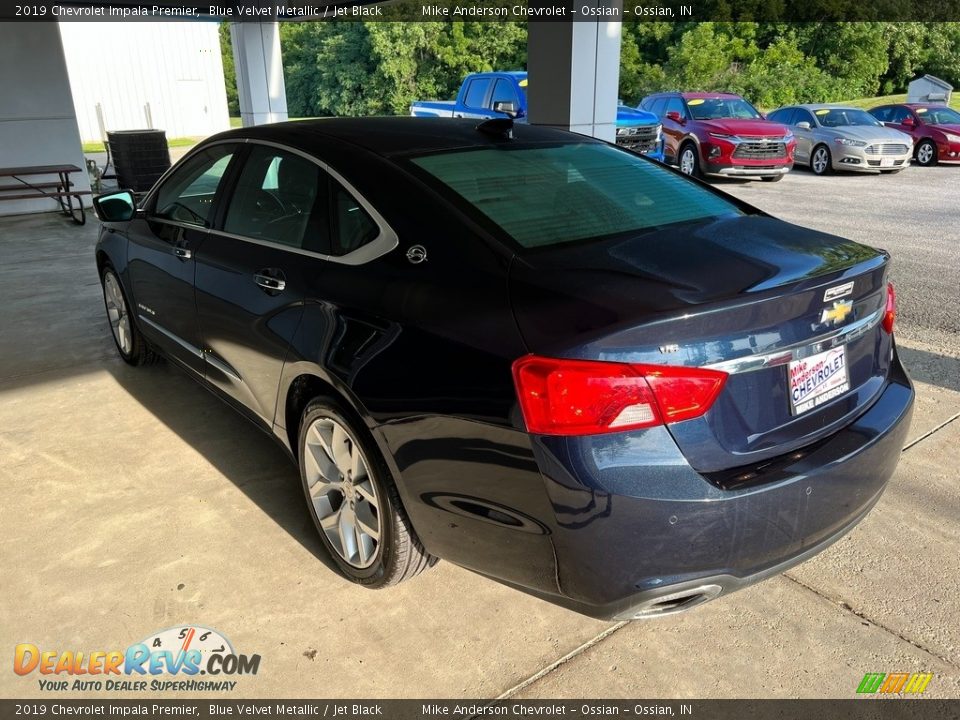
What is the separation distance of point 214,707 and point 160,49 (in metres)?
35.2

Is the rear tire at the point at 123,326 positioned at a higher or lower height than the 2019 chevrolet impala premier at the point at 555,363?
lower

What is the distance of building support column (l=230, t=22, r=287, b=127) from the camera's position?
14.1m

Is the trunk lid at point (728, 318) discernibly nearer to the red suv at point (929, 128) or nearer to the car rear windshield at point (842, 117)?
the car rear windshield at point (842, 117)

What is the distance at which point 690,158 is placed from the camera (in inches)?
567

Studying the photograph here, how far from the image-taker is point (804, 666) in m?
2.36

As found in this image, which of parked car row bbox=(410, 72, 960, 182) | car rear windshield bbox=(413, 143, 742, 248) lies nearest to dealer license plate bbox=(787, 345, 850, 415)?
car rear windshield bbox=(413, 143, 742, 248)

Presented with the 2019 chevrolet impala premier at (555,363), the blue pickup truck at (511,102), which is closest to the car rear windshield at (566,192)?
the 2019 chevrolet impala premier at (555,363)

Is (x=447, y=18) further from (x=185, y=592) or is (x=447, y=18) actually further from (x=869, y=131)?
(x=185, y=592)

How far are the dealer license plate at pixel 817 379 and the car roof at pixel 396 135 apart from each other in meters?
1.49

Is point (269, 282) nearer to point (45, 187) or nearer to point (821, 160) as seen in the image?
point (45, 187)

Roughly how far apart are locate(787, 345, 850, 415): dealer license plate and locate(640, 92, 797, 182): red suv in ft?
40.7

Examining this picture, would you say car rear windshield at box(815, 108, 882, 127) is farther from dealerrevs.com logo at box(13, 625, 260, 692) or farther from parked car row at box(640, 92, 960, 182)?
dealerrevs.com logo at box(13, 625, 260, 692)

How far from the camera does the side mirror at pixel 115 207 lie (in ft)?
13.7

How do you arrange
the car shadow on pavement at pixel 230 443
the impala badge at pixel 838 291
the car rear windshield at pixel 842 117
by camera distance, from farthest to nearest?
the car rear windshield at pixel 842 117
the car shadow on pavement at pixel 230 443
the impala badge at pixel 838 291
